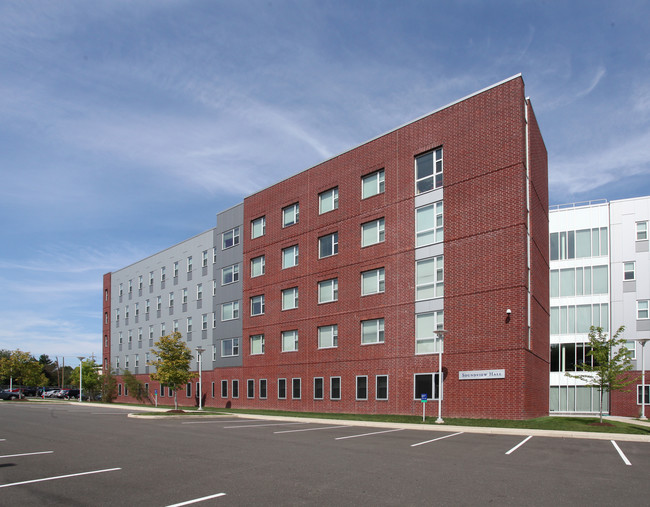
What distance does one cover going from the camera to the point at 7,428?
22062mm

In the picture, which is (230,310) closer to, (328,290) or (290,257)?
(290,257)

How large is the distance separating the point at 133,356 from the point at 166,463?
55.5m

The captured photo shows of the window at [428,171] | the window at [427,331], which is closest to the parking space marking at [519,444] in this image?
the window at [427,331]

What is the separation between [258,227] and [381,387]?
17430 mm

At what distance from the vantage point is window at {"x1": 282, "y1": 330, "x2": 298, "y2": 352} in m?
38.9

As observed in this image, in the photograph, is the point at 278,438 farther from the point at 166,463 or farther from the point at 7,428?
the point at 7,428

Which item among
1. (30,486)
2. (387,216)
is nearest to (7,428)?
(30,486)

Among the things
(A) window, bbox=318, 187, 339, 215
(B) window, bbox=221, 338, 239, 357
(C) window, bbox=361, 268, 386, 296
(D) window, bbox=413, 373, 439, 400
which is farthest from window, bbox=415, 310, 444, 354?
(B) window, bbox=221, 338, 239, 357

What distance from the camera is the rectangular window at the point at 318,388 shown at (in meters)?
36.2

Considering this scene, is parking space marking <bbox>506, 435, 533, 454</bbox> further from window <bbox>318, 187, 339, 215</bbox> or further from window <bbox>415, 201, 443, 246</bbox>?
window <bbox>318, 187, 339, 215</bbox>

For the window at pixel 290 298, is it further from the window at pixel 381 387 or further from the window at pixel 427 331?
the window at pixel 427 331

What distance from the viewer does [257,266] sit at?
43.8m

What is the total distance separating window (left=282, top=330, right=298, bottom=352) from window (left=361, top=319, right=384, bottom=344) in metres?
6.67

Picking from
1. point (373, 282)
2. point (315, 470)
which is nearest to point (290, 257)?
point (373, 282)
